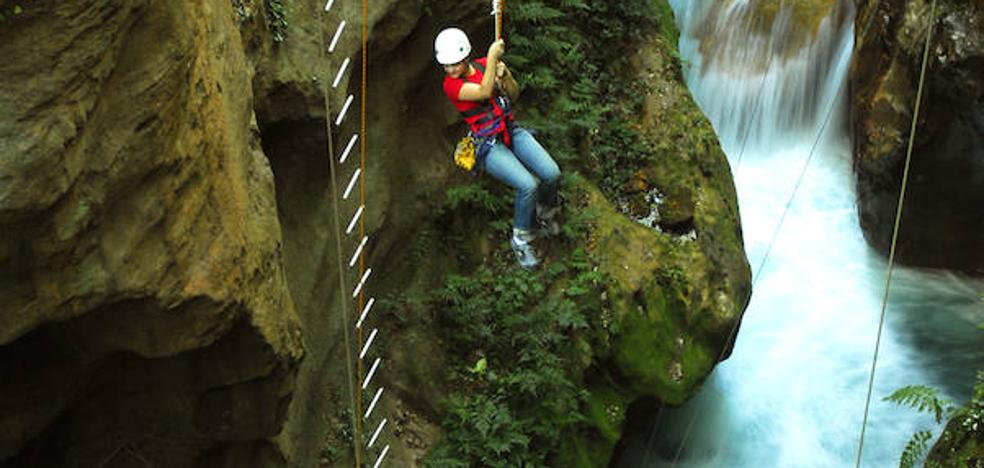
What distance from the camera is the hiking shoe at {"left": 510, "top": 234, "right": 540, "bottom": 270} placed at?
852 centimetres

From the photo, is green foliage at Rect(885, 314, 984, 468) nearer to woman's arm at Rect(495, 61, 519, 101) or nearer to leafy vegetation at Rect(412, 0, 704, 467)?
leafy vegetation at Rect(412, 0, 704, 467)

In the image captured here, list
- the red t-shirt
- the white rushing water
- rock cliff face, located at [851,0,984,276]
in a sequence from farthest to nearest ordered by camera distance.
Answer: rock cliff face, located at [851,0,984,276] → the white rushing water → the red t-shirt

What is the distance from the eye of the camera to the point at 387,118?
8633 millimetres

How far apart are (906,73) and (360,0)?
7134mm

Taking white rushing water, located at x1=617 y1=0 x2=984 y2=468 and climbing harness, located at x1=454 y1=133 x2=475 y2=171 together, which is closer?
climbing harness, located at x1=454 y1=133 x2=475 y2=171

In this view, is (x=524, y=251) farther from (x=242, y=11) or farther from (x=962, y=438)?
(x=962, y=438)

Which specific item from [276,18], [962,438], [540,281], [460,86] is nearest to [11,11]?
[276,18]

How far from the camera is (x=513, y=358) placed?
8.69 meters

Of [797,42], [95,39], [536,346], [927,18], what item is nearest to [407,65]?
[536,346]

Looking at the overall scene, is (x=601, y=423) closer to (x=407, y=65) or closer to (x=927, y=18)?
(x=407, y=65)

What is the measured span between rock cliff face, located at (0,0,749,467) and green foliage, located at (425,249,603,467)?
27 cm

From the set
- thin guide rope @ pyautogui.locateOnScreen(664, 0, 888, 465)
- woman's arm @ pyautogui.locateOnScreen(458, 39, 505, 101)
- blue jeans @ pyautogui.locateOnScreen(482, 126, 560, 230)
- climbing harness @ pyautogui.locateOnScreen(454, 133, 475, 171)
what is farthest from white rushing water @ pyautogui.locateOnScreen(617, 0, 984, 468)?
woman's arm @ pyautogui.locateOnScreen(458, 39, 505, 101)

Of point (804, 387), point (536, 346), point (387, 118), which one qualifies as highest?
point (387, 118)

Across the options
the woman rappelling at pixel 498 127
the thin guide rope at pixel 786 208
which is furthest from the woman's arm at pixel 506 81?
the thin guide rope at pixel 786 208
